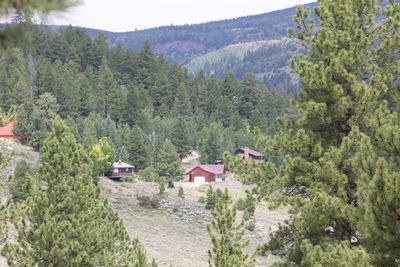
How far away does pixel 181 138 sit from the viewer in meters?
78.6

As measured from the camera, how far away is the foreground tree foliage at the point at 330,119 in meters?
12.2

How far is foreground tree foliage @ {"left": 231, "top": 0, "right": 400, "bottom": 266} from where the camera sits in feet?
39.9

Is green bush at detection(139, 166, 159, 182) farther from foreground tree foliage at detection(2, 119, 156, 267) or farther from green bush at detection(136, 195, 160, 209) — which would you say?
foreground tree foliage at detection(2, 119, 156, 267)

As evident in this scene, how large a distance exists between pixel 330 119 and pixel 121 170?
184 feet

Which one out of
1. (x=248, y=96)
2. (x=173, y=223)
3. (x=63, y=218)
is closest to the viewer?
(x=63, y=218)

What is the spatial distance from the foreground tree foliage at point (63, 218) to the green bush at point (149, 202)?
121 feet

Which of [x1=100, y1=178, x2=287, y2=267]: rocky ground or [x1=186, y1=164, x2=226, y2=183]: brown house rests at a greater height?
[x1=100, y1=178, x2=287, y2=267]: rocky ground

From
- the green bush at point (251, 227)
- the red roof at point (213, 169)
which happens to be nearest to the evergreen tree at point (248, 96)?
the red roof at point (213, 169)

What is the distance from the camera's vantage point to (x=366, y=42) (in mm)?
13125

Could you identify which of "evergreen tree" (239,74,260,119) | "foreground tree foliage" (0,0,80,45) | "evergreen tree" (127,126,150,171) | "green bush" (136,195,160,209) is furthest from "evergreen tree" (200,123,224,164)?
"foreground tree foliage" (0,0,80,45)

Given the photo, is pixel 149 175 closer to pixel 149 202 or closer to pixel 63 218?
pixel 149 202

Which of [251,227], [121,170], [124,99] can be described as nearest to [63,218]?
A: [251,227]

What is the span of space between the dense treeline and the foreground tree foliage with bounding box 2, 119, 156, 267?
4364cm

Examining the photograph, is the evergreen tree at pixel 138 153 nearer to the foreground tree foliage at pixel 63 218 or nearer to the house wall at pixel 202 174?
the house wall at pixel 202 174
